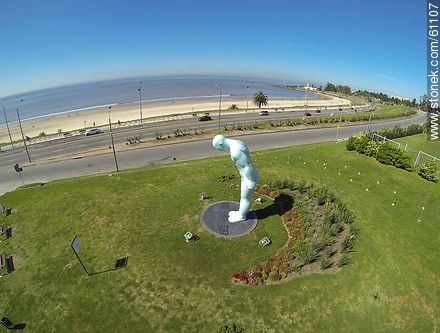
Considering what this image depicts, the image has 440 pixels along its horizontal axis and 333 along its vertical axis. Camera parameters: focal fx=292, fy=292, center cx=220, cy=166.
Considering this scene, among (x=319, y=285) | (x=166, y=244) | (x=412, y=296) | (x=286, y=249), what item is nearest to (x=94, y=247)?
(x=166, y=244)

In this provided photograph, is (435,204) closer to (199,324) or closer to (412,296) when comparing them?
(412,296)

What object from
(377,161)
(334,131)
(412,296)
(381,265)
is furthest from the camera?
(334,131)

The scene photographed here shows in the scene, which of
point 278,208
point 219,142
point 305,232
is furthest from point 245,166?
point 305,232

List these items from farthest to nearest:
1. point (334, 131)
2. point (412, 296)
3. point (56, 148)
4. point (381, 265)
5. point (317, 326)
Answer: point (334, 131) → point (56, 148) → point (381, 265) → point (412, 296) → point (317, 326)

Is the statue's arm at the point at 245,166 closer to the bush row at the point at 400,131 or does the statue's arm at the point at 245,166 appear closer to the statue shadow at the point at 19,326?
the statue shadow at the point at 19,326

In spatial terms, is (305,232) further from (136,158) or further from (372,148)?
(136,158)

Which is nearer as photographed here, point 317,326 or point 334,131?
point 317,326

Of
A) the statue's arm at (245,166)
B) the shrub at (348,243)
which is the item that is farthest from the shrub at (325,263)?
the statue's arm at (245,166)
